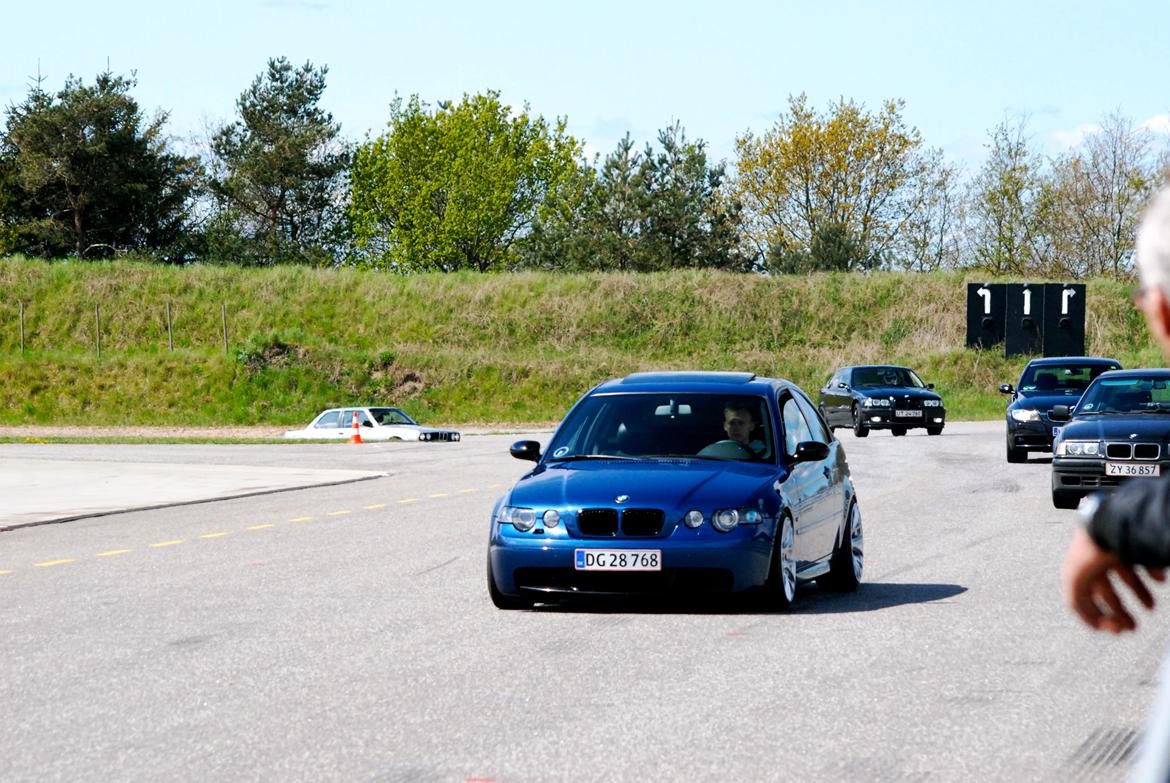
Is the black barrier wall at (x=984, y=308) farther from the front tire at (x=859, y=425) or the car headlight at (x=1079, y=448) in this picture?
the car headlight at (x=1079, y=448)

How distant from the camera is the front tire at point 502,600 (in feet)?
34.8

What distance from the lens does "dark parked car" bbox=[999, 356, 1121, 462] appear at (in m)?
26.5

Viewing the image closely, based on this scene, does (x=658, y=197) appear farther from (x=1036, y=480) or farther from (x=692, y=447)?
(x=692, y=447)

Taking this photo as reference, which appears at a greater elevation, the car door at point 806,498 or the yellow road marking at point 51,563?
the car door at point 806,498

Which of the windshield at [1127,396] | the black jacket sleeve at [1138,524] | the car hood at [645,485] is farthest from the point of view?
the windshield at [1127,396]

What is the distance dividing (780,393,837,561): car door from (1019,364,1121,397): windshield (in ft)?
54.8

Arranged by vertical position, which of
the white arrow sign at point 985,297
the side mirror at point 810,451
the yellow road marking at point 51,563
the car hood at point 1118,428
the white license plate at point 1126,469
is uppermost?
the white arrow sign at point 985,297

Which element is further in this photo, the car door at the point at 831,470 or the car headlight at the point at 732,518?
the car door at the point at 831,470

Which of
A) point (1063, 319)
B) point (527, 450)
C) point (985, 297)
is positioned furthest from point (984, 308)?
point (527, 450)

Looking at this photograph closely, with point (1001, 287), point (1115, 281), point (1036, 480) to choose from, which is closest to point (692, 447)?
point (1036, 480)

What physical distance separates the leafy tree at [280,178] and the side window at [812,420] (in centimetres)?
7804

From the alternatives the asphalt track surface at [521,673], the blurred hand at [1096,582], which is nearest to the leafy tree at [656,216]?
the asphalt track surface at [521,673]

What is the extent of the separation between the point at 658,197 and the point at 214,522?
63737mm

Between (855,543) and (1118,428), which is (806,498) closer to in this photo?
(855,543)
